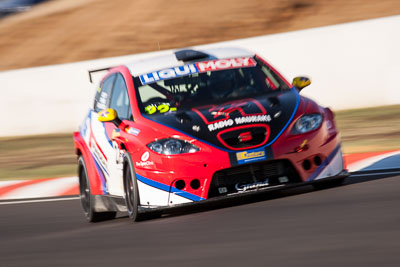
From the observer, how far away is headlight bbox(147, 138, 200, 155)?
6.73 metres

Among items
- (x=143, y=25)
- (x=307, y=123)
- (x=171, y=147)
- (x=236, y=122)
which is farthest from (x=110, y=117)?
(x=143, y=25)

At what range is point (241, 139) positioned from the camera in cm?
674

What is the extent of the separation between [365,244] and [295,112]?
235 cm

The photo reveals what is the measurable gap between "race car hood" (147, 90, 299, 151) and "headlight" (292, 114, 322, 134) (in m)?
0.09

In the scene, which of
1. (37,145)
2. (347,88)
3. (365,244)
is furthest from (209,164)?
(37,145)

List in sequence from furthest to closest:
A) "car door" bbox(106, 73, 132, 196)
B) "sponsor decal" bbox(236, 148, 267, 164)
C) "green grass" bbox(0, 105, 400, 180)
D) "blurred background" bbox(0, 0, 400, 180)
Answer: "blurred background" bbox(0, 0, 400, 180), "green grass" bbox(0, 105, 400, 180), "car door" bbox(106, 73, 132, 196), "sponsor decal" bbox(236, 148, 267, 164)

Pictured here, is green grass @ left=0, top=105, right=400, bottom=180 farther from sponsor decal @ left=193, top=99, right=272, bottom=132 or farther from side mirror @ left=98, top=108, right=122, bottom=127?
side mirror @ left=98, top=108, right=122, bottom=127

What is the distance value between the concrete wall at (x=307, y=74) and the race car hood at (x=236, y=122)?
7176mm

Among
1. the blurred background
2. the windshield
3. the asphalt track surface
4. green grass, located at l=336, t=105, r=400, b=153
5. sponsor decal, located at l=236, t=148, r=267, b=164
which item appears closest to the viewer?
the asphalt track surface

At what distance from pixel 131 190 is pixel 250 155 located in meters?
1.05

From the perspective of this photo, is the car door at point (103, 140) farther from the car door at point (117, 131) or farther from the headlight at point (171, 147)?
the headlight at point (171, 147)

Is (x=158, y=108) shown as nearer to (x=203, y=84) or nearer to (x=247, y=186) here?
(x=203, y=84)

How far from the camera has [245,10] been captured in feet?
83.9

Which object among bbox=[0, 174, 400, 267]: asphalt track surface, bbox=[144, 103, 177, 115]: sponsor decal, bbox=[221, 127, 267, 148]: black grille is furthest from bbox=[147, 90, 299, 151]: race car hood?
bbox=[0, 174, 400, 267]: asphalt track surface
